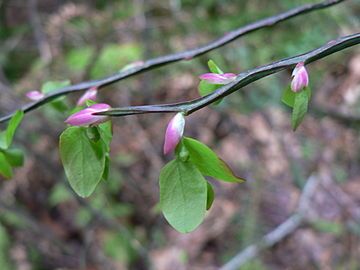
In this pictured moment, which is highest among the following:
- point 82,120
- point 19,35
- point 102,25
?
point 19,35

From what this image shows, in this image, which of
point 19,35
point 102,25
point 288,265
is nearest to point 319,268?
point 288,265

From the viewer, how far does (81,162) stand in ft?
1.80

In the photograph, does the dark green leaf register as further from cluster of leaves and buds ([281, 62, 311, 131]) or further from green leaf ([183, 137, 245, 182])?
cluster of leaves and buds ([281, 62, 311, 131])

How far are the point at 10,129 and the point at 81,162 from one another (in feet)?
0.49

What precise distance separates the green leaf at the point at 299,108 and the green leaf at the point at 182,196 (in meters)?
0.11

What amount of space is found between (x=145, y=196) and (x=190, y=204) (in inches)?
93.3

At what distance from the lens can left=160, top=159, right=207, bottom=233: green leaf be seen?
0.50m

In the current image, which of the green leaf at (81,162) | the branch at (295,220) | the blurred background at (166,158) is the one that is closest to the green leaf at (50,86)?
the green leaf at (81,162)

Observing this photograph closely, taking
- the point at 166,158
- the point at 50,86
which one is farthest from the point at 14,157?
the point at 166,158

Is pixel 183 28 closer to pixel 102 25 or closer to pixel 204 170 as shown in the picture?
pixel 102 25

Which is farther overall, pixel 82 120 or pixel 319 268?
pixel 319 268

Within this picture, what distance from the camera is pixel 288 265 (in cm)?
258

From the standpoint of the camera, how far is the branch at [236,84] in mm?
468

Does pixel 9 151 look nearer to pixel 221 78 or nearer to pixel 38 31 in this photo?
pixel 221 78
